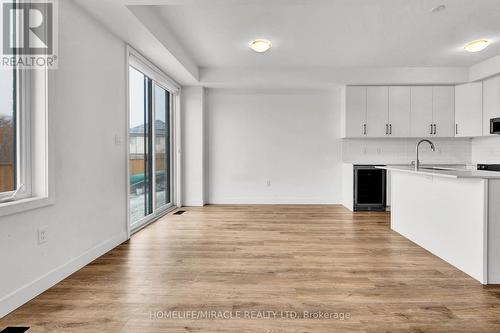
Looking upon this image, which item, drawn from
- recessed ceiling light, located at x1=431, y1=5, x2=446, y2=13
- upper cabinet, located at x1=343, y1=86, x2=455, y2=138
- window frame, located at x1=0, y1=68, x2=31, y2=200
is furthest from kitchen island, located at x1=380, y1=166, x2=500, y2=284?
window frame, located at x1=0, y1=68, x2=31, y2=200

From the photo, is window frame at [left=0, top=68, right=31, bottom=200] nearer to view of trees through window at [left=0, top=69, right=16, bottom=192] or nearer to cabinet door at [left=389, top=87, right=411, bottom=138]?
view of trees through window at [left=0, top=69, right=16, bottom=192]

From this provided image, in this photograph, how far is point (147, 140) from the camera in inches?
181

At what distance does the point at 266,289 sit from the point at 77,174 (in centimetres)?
195

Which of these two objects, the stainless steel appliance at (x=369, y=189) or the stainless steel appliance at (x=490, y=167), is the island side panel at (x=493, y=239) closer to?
the stainless steel appliance at (x=369, y=189)

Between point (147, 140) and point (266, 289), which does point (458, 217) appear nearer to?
point (266, 289)

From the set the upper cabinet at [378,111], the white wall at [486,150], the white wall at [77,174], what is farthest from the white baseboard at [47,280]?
the white wall at [486,150]

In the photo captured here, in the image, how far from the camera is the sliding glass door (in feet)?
13.7

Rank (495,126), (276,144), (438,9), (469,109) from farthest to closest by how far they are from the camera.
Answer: (276,144)
(469,109)
(495,126)
(438,9)

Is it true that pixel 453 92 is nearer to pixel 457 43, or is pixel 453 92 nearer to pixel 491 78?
pixel 491 78

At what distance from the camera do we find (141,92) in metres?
4.42

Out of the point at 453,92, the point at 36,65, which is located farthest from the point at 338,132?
the point at 36,65

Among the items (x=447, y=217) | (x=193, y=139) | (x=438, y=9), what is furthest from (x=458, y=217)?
(x=193, y=139)

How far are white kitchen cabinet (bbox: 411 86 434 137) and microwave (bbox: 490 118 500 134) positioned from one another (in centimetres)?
92

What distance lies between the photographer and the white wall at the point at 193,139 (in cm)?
606
